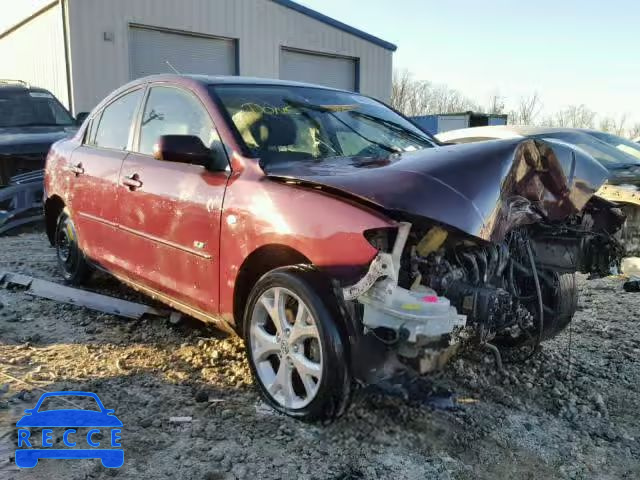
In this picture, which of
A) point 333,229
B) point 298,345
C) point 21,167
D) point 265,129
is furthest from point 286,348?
Result: point 21,167

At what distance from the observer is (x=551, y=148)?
3031mm

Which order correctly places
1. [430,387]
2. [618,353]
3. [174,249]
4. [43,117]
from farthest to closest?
[43,117], [618,353], [174,249], [430,387]

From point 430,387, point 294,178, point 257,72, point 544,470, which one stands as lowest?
point 544,470

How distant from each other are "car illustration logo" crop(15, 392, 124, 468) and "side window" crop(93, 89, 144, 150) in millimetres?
2004

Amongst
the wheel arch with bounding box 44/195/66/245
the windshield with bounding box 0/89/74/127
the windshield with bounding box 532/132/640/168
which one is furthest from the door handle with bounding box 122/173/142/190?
the windshield with bounding box 0/89/74/127

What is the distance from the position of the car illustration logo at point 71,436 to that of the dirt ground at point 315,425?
47mm

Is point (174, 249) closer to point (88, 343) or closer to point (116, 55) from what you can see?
point (88, 343)

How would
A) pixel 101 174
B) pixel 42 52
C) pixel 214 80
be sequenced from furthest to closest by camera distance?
pixel 42 52 → pixel 101 174 → pixel 214 80

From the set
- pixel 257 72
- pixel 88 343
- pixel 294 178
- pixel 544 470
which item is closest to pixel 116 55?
pixel 257 72

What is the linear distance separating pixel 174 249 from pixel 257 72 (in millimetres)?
12972

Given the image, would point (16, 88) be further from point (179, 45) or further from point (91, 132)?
point (179, 45)

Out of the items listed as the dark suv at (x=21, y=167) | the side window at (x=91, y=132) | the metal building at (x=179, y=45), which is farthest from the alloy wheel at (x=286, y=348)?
the metal building at (x=179, y=45)

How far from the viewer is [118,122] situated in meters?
4.44

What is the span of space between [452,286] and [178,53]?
13193 mm
